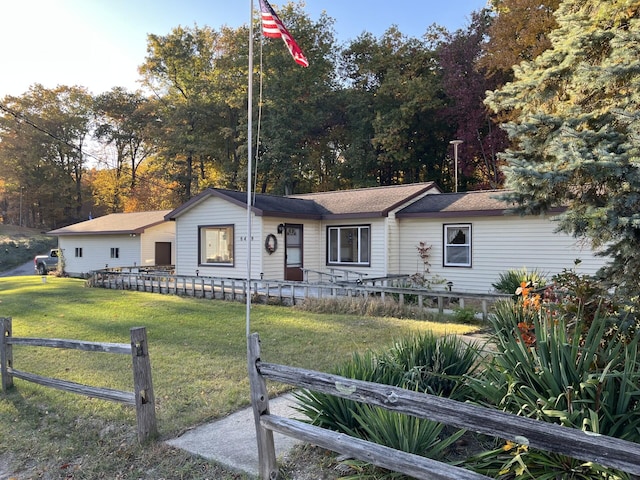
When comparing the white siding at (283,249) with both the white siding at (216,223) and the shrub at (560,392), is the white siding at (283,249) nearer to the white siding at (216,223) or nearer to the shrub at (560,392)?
the white siding at (216,223)

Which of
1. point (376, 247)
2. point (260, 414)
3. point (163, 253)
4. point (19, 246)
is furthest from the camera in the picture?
point (19, 246)

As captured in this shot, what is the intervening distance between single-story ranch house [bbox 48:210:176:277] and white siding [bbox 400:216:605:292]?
1406 cm

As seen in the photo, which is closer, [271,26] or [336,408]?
[336,408]

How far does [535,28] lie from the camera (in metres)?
17.6

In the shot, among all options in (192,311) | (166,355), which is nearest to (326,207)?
(192,311)

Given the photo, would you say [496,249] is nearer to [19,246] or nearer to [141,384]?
[141,384]

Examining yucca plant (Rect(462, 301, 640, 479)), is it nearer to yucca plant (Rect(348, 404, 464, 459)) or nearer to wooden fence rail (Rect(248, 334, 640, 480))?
yucca plant (Rect(348, 404, 464, 459))

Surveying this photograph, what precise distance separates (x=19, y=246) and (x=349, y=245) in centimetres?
3771

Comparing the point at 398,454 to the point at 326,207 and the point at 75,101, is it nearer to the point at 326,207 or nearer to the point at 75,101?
the point at 326,207

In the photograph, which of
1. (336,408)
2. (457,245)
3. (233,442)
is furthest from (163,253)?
(336,408)

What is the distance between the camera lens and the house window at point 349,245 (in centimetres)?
1529

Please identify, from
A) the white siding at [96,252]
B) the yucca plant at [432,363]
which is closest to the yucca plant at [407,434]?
the yucca plant at [432,363]

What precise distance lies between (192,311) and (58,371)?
5.30 meters

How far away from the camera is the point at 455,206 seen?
14258mm
